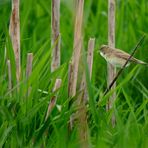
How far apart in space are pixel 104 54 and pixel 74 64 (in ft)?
0.56

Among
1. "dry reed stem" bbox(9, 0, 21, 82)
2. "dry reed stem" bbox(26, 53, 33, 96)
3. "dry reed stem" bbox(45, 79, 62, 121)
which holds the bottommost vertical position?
"dry reed stem" bbox(45, 79, 62, 121)

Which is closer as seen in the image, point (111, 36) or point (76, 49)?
point (76, 49)

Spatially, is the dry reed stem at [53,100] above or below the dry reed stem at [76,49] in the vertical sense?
below

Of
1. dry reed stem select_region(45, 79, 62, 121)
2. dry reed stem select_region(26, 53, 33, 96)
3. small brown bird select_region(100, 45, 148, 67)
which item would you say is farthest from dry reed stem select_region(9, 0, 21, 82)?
small brown bird select_region(100, 45, 148, 67)

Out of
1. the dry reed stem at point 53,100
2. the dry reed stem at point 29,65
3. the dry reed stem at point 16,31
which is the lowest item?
the dry reed stem at point 53,100

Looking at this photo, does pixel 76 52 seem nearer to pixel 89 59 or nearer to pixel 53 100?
pixel 89 59

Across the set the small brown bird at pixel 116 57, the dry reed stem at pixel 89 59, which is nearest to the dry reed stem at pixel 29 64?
the dry reed stem at pixel 89 59

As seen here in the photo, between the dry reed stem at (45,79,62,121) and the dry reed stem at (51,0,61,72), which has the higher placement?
the dry reed stem at (51,0,61,72)

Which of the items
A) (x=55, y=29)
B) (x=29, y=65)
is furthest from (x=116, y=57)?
(x=29, y=65)

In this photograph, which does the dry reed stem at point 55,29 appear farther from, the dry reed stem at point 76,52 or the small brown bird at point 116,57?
the small brown bird at point 116,57

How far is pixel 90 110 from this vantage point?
3.44 m

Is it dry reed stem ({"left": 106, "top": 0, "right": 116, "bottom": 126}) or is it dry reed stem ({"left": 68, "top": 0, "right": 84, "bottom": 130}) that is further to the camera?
dry reed stem ({"left": 106, "top": 0, "right": 116, "bottom": 126})

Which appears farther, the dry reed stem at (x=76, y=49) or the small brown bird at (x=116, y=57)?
the small brown bird at (x=116, y=57)

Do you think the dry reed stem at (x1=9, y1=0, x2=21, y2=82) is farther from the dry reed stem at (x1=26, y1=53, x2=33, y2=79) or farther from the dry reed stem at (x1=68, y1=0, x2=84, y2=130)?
the dry reed stem at (x1=68, y1=0, x2=84, y2=130)
